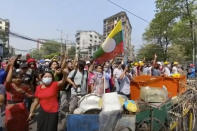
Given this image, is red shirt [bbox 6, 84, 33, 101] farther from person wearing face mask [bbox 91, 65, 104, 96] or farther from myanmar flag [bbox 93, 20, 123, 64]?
person wearing face mask [bbox 91, 65, 104, 96]

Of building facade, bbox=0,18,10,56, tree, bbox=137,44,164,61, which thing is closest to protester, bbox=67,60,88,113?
building facade, bbox=0,18,10,56

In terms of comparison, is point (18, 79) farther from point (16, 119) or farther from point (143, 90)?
point (143, 90)

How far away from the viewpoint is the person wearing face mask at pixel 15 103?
4.98 m

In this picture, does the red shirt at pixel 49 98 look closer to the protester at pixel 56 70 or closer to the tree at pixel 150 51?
the protester at pixel 56 70

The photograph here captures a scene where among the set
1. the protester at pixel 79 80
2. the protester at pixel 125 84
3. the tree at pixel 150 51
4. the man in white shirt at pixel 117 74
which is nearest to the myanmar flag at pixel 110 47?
the protester at pixel 79 80

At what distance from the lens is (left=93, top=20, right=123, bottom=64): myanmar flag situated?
23.7 ft

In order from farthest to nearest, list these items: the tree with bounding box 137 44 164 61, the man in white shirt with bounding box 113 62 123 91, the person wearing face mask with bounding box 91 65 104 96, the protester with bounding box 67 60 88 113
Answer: the tree with bounding box 137 44 164 61
the man in white shirt with bounding box 113 62 123 91
the person wearing face mask with bounding box 91 65 104 96
the protester with bounding box 67 60 88 113

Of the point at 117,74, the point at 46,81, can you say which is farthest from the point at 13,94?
the point at 117,74

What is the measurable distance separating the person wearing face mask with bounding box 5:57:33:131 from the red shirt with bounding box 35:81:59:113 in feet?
1.18

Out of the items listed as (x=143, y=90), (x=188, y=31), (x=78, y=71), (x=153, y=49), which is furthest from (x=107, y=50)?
(x=153, y=49)

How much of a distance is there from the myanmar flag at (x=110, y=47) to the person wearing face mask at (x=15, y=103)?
254cm

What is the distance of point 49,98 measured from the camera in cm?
490

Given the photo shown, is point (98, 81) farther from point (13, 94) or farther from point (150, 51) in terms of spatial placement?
point (150, 51)

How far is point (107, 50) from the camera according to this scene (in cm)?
729
